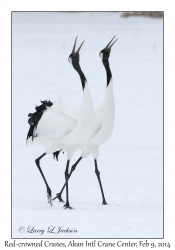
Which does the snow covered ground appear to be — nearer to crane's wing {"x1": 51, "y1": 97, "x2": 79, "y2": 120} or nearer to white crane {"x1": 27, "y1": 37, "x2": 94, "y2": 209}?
white crane {"x1": 27, "y1": 37, "x2": 94, "y2": 209}

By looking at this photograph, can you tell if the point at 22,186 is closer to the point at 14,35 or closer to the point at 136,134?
the point at 136,134

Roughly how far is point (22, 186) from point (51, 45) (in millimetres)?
15560

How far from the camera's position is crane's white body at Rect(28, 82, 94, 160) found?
30.3ft

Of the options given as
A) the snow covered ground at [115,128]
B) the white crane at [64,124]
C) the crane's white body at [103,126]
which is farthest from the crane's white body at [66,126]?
the snow covered ground at [115,128]

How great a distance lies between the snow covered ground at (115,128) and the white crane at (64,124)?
87 cm

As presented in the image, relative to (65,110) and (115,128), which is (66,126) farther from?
(115,128)

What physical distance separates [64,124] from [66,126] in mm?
40

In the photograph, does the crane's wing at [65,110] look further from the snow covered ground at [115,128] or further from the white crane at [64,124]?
the snow covered ground at [115,128]

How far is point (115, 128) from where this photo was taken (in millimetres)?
16156

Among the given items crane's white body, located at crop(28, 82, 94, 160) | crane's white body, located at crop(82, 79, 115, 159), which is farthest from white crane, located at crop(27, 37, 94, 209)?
crane's white body, located at crop(82, 79, 115, 159)

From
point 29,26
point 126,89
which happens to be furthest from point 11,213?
point 29,26

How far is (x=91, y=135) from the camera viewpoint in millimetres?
9758

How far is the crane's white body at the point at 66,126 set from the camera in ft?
30.3

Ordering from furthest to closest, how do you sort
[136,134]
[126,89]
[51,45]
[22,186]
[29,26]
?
1. [29,26]
2. [51,45]
3. [126,89]
4. [136,134]
5. [22,186]
